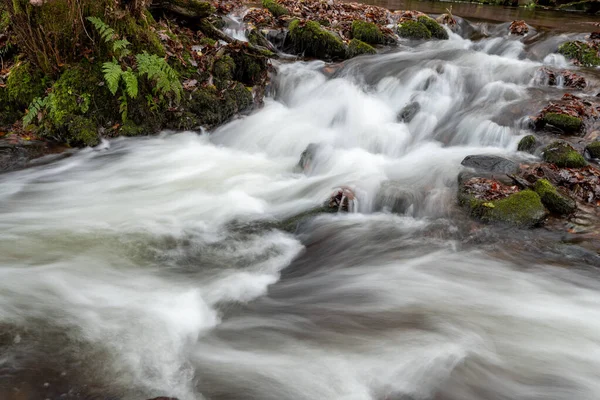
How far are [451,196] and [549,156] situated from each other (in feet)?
6.24

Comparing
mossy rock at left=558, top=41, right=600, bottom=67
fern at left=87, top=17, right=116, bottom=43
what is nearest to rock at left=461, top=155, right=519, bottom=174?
fern at left=87, top=17, right=116, bottom=43

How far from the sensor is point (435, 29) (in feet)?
43.6

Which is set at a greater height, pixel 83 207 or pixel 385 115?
pixel 385 115

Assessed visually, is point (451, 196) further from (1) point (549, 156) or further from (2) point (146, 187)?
(2) point (146, 187)

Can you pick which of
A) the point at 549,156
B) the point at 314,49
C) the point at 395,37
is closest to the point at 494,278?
the point at 549,156

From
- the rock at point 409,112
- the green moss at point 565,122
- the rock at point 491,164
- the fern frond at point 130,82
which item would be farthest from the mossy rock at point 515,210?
the fern frond at point 130,82

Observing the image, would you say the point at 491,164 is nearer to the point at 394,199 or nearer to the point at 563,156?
the point at 563,156

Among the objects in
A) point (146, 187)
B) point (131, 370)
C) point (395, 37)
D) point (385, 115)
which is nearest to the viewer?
point (131, 370)

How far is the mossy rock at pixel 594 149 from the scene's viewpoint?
22.4 ft

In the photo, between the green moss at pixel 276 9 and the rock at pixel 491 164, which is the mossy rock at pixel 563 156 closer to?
the rock at pixel 491 164

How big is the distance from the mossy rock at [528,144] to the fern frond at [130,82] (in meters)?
5.98

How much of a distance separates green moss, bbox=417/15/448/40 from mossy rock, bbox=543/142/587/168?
24.7 ft

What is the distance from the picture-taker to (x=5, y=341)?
3.18 m

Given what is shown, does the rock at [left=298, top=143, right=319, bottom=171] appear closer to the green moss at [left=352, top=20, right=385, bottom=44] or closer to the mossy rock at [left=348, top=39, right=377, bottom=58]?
the mossy rock at [left=348, top=39, right=377, bottom=58]
